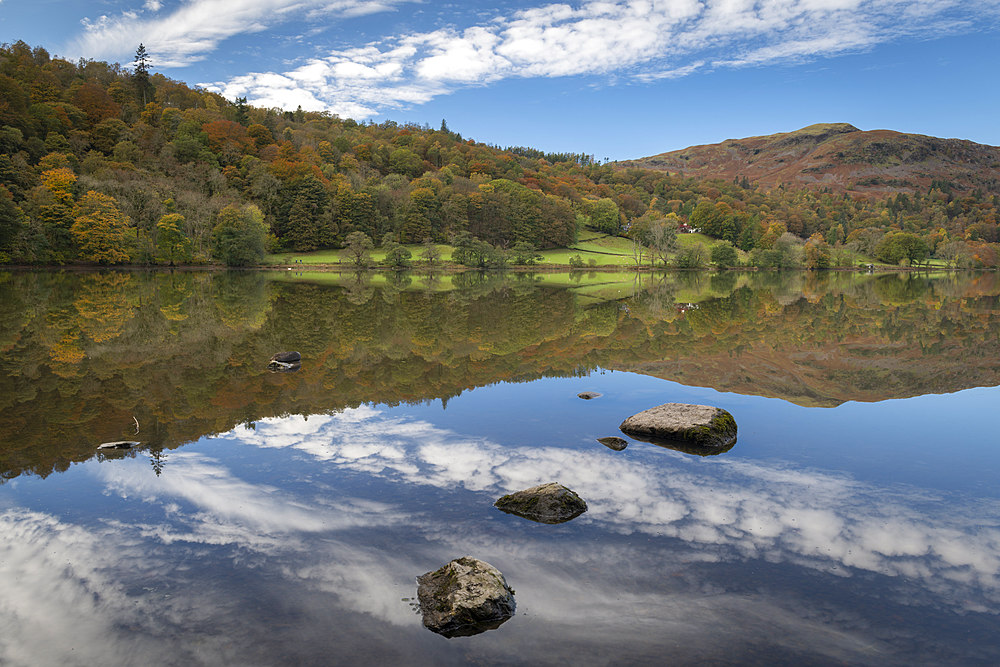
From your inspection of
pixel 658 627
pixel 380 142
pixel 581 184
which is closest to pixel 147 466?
pixel 658 627

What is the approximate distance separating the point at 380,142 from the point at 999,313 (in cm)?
13571

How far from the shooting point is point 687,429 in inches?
429

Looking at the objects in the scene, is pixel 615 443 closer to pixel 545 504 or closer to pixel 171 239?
pixel 545 504

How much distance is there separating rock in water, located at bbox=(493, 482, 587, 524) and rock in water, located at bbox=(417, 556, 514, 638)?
69.4 inches

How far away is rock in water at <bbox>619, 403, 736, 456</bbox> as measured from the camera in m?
10.8

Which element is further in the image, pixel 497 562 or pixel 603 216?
pixel 603 216

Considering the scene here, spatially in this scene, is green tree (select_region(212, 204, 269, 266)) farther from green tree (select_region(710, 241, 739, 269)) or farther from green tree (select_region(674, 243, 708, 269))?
green tree (select_region(710, 241, 739, 269))

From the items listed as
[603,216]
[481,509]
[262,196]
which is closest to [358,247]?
[262,196]

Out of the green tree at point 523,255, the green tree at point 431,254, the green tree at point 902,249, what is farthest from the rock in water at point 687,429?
the green tree at point 902,249

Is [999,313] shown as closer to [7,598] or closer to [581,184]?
[7,598]

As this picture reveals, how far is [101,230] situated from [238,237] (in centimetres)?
1489

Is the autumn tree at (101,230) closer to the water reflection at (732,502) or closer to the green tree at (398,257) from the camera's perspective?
the green tree at (398,257)

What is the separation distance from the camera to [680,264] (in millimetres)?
103312

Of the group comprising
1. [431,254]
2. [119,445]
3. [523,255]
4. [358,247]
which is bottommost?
[119,445]
